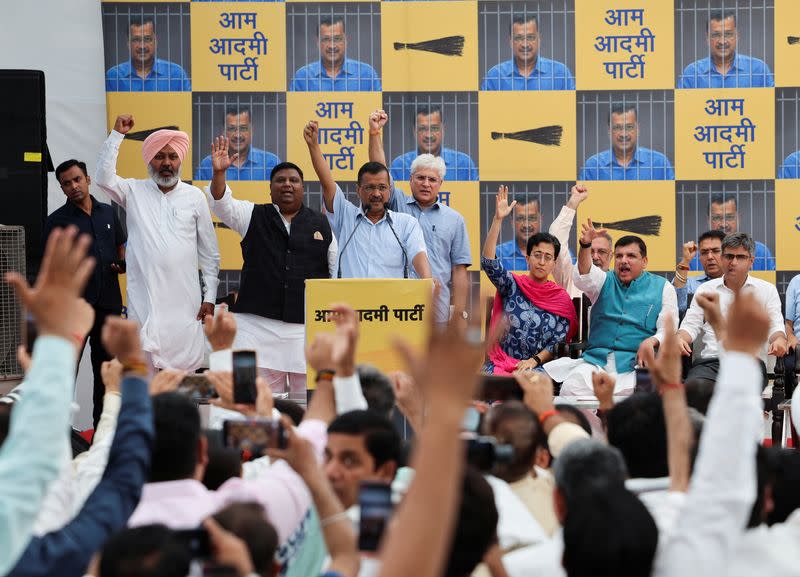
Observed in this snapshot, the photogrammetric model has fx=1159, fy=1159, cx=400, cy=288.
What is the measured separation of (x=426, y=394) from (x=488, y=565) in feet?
2.23

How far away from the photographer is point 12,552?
1.55m

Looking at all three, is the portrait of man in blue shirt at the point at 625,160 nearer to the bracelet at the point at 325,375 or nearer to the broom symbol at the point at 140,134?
the broom symbol at the point at 140,134

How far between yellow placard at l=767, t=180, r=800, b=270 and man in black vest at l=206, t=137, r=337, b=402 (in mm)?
2722

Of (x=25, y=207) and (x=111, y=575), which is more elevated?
(x=25, y=207)

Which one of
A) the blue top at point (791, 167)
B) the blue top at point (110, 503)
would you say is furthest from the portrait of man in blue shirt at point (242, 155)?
the blue top at point (110, 503)

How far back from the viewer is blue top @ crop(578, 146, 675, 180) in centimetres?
687

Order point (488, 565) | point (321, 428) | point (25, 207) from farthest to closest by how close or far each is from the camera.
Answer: point (25, 207) → point (321, 428) → point (488, 565)

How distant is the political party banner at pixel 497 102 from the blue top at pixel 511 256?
41 mm

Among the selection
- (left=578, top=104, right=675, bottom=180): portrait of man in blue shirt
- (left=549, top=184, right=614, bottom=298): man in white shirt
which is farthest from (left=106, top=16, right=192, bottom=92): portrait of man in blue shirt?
(left=578, top=104, right=675, bottom=180): portrait of man in blue shirt

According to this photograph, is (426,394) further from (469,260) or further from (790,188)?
(790,188)

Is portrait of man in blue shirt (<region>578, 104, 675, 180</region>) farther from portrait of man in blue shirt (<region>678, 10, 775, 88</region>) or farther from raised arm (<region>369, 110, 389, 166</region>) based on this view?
raised arm (<region>369, 110, 389, 166</region>)

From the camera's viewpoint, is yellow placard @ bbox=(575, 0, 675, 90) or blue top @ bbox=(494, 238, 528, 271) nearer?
yellow placard @ bbox=(575, 0, 675, 90)

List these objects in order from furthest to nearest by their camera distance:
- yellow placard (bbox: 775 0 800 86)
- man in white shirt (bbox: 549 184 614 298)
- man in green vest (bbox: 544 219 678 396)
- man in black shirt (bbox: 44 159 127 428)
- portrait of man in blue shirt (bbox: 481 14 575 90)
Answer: portrait of man in blue shirt (bbox: 481 14 575 90) → yellow placard (bbox: 775 0 800 86) → man in white shirt (bbox: 549 184 614 298) → man in black shirt (bbox: 44 159 127 428) → man in green vest (bbox: 544 219 678 396)

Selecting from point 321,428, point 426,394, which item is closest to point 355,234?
point 321,428
